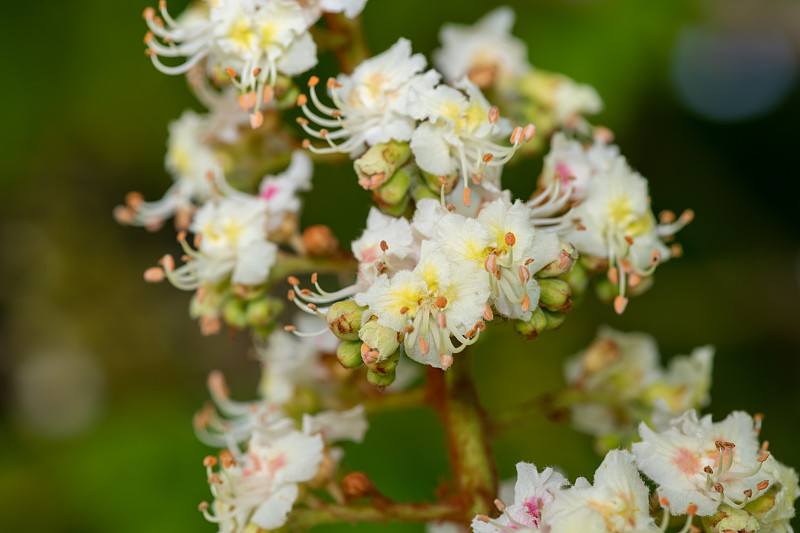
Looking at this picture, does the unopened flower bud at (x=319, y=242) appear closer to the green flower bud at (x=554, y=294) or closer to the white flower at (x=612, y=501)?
the green flower bud at (x=554, y=294)

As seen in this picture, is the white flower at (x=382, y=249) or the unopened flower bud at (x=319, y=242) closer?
the white flower at (x=382, y=249)

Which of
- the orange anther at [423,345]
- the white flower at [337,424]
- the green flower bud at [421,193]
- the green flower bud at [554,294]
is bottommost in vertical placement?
the white flower at [337,424]

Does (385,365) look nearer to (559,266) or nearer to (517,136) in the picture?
(559,266)

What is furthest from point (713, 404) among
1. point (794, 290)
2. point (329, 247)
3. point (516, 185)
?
point (329, 247)

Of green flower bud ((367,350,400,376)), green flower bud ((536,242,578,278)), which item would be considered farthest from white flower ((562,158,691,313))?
green flower bud ((367,350,400,376))

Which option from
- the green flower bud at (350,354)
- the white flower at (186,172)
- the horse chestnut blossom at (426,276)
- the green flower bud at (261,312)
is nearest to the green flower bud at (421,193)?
the horse chestnut blossom at (426,276)
